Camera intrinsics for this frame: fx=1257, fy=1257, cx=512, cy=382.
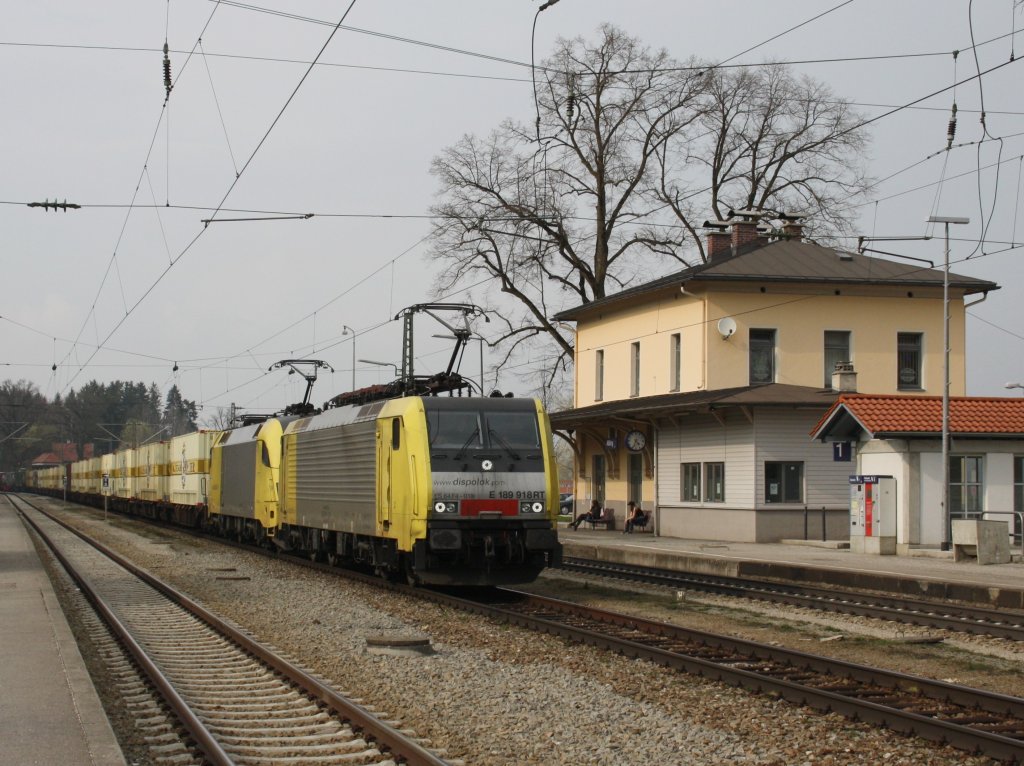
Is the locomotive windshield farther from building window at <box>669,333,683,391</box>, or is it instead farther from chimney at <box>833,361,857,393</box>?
building window at <box>669,333,683,391</box>

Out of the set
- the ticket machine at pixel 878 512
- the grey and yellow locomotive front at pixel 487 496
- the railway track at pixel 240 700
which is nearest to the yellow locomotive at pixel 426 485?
the grey and yellow locomotive front at pixel 487 496

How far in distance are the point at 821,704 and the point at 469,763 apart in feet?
9.74

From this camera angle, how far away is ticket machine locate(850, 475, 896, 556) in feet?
80.7

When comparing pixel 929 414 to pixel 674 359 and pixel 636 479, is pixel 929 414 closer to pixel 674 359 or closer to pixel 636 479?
pixel 674 359

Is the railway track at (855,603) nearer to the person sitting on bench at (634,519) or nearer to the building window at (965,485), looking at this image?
the building window at (965,485)

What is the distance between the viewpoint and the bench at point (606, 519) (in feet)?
125

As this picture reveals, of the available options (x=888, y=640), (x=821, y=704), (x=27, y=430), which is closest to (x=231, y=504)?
(x=888, y=640)

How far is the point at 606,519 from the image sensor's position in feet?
125

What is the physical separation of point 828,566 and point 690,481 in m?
12.0

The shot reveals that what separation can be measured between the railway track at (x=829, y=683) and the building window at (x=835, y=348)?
2161cm

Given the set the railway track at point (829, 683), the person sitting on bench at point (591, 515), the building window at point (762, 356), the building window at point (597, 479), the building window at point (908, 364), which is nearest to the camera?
the railway track at point (829, 683)

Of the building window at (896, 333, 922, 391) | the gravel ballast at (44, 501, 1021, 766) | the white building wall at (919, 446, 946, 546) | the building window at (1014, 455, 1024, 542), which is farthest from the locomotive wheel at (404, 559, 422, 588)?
the building window at (896, 333, 922, 391)

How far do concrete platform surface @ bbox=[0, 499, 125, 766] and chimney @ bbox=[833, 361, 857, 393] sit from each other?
2203 centimetres

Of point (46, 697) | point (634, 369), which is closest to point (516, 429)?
point (46, 697)
